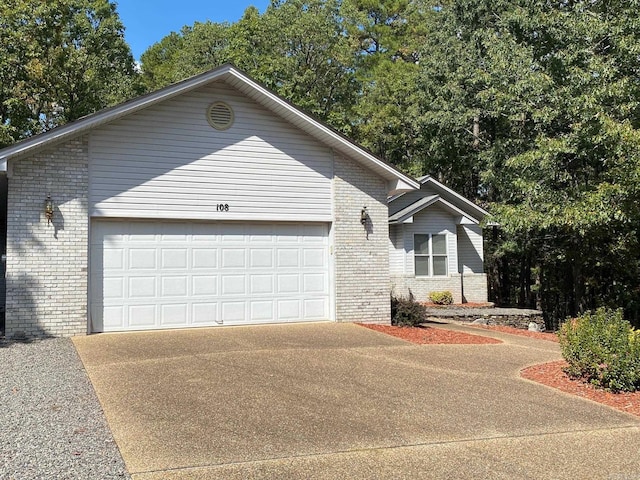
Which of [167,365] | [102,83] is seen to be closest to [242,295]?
[167,365]

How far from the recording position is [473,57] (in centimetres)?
2473

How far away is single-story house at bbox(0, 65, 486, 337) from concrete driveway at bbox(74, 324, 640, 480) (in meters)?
1.96

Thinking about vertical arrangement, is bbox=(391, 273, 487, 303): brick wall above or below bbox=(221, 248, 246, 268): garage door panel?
below

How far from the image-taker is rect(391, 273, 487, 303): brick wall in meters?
21.5

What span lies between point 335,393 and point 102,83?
73.2 feet

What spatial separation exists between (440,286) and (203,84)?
42.6ft

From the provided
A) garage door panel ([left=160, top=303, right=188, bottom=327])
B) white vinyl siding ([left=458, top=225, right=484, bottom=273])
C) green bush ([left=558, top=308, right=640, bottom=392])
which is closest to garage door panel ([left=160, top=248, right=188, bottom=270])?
garage door panel ([left=160, top=303, right=188, bottom=327])

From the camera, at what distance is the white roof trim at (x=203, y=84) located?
1084cm

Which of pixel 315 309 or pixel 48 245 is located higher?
pixel 48 245

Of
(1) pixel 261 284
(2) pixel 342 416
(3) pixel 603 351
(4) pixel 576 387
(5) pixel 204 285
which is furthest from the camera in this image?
(1) pixel 261 284

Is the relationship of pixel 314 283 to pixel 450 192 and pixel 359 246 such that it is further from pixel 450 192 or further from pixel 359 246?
pixel 450 192

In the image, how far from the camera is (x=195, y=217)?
12453 millimetres

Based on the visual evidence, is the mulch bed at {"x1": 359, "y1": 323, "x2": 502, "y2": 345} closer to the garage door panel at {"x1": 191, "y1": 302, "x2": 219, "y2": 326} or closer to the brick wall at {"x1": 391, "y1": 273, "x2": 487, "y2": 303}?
the garage door panel at {"x1": 191, "y1": 302, "x2": 219, "y2": 326}

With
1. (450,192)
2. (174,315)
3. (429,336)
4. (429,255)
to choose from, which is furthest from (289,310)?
(450,192)
